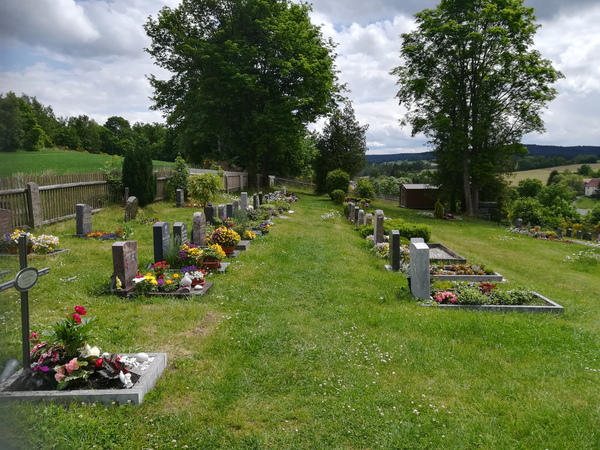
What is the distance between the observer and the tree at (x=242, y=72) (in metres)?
28.5

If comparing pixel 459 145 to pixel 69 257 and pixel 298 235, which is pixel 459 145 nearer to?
pixel 298 235

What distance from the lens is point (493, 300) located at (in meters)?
8.27

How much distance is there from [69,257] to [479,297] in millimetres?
9430

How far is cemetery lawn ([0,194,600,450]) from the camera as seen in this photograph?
378cm

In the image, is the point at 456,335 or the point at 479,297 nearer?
the point at 456,335

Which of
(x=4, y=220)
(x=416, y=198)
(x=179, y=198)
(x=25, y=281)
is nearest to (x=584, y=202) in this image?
(x=416, y=198)

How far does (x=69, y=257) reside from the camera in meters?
9.44

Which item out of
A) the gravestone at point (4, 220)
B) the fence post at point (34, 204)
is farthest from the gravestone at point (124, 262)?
the fence post at point (34, 204)

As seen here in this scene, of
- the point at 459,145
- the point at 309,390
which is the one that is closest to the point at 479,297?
the point at 309,390

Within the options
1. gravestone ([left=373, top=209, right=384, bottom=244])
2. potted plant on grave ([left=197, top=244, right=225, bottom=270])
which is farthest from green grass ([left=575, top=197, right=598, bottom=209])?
potted plant on grave ([left=197, top=244, right=225, bottom=270])

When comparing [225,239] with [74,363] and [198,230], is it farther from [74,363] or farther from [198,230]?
[74,363]

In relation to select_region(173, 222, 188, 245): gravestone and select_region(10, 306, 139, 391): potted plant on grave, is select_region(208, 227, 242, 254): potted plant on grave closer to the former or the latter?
select_region(173, 222, 188, 245): gravestone

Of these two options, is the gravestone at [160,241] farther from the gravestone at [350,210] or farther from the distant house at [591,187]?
the distant house at [591,187]

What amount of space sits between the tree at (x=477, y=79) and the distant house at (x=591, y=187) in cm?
7884
